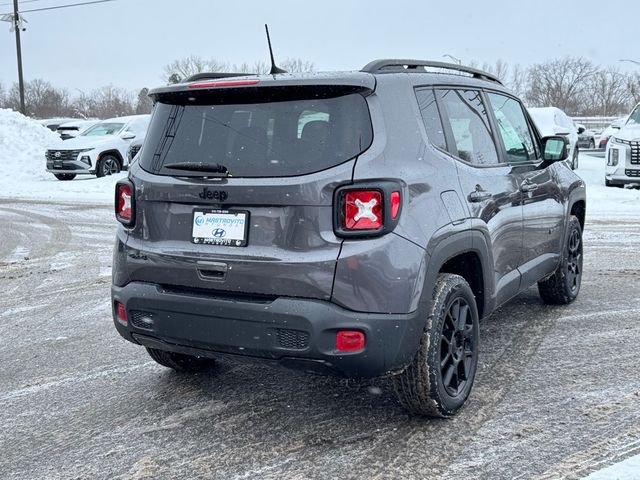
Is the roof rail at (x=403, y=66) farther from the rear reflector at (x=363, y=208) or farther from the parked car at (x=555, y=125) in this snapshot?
the parked car at (x=555, y=125)

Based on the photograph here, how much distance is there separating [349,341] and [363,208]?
596 millimetres

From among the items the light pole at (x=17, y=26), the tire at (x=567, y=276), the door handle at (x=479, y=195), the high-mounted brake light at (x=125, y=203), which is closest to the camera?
the high-mounted brake light at (x=125, y=203)

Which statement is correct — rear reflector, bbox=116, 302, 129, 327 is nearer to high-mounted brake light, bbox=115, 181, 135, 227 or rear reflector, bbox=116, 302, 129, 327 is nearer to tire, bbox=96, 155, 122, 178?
high-mounted brake light, bbox=115, 181, 135, 227

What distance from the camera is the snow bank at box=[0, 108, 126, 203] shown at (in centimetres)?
1770

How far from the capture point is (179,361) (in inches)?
177

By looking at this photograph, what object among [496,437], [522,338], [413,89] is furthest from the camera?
[522,338]

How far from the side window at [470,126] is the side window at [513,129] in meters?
0.26

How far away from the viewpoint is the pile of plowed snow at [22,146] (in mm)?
23500

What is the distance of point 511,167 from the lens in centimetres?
471

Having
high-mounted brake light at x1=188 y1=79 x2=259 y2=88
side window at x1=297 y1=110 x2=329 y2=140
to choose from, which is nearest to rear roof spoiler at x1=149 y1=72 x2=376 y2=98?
high-mounted brake light at x1=188 y1=79 x2=259 y2=88

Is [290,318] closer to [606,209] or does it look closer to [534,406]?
[534,406]

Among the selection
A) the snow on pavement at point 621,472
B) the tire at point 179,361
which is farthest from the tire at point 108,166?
the snow on pavement at point 621,472

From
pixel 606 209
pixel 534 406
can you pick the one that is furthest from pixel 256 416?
pixel 606 209

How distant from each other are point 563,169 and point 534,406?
257 centimetres
